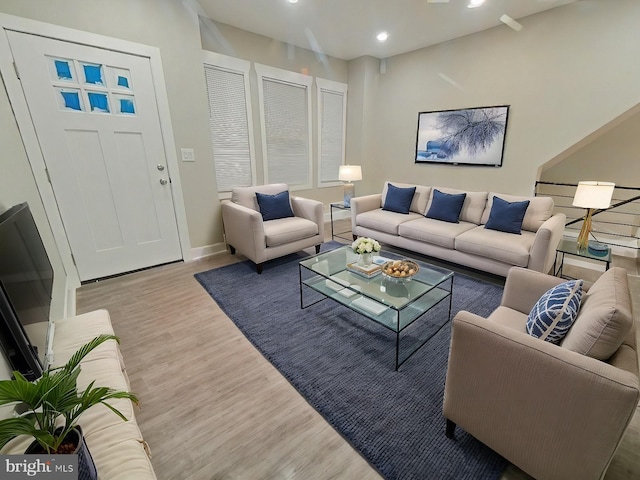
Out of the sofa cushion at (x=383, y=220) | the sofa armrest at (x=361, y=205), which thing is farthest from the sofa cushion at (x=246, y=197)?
the sofa cushion at (x=383, y=220)

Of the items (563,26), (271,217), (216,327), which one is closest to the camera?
(216,327)

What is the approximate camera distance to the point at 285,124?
415 cm

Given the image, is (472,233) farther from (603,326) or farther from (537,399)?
(537,399)

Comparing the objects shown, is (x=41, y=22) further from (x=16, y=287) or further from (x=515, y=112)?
(x=515, y=112)

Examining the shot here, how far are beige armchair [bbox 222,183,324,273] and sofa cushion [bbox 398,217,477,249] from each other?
1.01 m

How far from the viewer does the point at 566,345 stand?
1.09 m

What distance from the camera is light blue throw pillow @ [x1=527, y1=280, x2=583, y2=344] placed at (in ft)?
3.82

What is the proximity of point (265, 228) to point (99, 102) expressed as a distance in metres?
1.87

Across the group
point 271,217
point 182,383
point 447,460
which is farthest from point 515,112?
point 182,383

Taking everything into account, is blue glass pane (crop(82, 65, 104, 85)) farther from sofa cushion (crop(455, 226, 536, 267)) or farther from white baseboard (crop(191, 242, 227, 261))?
sofa cushion (crop(455, 226, 536, 267))

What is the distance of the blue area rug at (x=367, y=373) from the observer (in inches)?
49.4

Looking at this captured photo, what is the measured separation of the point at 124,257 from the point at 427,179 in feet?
13.4

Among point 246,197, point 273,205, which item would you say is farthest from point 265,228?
point 246,197

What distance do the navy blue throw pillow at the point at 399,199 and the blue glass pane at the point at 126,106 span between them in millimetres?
2977
